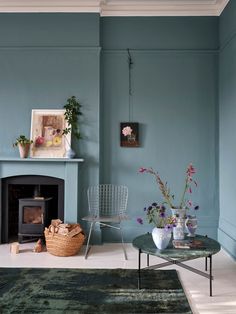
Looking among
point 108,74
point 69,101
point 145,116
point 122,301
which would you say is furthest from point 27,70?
point 122,301

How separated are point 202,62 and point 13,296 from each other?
12.3 feet

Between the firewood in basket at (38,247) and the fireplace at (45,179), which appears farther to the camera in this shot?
the fireplace at (45,179)

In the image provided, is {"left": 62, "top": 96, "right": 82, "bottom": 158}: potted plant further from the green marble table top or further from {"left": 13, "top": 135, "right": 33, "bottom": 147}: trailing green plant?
the green marble table top

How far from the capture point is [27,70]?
4852 millimetres

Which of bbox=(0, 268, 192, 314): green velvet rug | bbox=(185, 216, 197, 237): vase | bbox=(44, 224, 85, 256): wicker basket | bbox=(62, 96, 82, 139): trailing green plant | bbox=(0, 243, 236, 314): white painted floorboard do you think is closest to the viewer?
bbox=(0, 268, 192, 314): green velvet rug

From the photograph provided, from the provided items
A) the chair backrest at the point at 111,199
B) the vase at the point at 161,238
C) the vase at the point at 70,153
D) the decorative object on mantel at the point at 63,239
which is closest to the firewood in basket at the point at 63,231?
the decorative object on mantel at the point at 63,239

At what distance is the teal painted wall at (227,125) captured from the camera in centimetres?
423

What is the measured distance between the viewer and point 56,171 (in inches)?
185

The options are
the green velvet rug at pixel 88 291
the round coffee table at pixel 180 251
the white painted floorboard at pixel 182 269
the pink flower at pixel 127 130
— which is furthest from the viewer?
the pink flower at pixel 127 130

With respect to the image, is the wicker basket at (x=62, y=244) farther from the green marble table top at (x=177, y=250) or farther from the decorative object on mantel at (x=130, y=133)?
the decorative object on mantel at (x=130, y=133)

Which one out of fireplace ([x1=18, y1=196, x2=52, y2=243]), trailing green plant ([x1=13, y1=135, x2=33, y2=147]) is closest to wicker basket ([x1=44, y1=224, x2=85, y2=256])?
fireplace ([x1=18, y1=196, x2=52, y2=243])

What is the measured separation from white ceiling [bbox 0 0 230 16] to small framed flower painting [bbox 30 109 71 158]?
4.59ft

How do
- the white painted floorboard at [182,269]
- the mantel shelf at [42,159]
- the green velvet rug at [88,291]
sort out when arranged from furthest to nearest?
the mantel shelf at [42,159]
the white painted floorboard at [182,269]
the green velvet rug at [88,291]

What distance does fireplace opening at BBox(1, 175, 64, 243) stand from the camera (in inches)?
184
